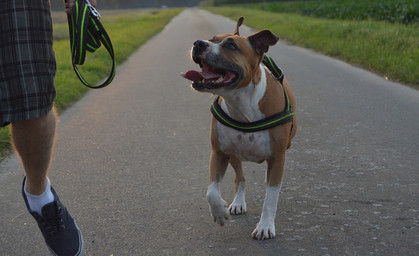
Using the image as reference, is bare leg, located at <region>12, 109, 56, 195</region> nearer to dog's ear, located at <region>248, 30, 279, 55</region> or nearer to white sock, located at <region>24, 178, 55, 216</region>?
white sock, located at <region>24, 178, 55, 216</region>

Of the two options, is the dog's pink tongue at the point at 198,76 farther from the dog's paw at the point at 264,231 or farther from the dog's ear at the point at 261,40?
the dog's paw at the point at 264,231

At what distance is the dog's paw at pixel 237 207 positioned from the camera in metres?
3.57

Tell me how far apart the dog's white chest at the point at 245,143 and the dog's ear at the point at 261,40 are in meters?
0.54

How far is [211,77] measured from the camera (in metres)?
3.11

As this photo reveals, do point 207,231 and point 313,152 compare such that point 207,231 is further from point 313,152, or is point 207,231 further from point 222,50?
point 313,152

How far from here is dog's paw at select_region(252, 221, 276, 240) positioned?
123 inches

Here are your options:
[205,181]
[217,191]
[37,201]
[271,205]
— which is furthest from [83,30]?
[205,181]

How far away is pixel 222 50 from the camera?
310cm

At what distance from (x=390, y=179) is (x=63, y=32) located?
22.2m

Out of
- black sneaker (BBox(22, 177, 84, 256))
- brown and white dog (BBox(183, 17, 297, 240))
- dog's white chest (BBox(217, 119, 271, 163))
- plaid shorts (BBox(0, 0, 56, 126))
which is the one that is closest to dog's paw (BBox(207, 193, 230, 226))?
brown and white dog (BBox(183, 17, 297, 240))

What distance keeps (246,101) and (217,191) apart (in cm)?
60

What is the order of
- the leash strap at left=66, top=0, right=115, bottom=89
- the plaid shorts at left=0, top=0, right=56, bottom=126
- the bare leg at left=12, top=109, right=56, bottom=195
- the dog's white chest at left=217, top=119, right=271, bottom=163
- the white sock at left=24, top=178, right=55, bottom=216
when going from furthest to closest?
the dog's white chest at left=217, top=119, right=271, bottom=163 → the leash strap at left=66, top=0, right=115, bottom=89 → the white sock at left=24, top=178, right=55, bottom=216 → the bare leg at left=12, top=109, right=56, bottom=195 → the plaid shorts at left=0, top=0, right=56, bottom=126

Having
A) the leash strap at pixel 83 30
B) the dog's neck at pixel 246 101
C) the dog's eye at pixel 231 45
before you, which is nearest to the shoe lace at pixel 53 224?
the leash strap at pixel 83 30

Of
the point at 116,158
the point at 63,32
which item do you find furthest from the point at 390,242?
the point at 63,32
